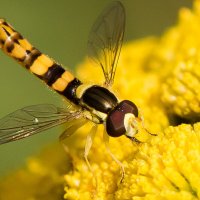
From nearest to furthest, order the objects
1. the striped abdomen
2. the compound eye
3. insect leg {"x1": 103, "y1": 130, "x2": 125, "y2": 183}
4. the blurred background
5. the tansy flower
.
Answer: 1. the tansy flower
2. insect leg {"x1": 103, "y1": 130, "x2": 125, "y2": 183}
3. the compound eye
4. the striped abdomen
5. the blurred background

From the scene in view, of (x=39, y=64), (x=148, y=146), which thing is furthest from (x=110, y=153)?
(x=39, y=64)

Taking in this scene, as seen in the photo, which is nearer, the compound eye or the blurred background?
the compound eye

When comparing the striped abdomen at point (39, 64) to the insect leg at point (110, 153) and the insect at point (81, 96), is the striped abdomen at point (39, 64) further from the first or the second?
the insect leg at point (110, 153)

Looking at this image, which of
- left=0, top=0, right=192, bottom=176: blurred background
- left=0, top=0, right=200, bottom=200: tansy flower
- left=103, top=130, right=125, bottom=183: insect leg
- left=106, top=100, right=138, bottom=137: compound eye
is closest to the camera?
left=0, top=0, right=200, bottom=200: tansy flower

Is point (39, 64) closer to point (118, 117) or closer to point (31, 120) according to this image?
point (31, 120)

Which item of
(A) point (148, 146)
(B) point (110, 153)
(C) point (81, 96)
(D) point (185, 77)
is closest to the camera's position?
(A) point (148, 146)

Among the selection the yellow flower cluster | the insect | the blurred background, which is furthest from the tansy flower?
the blurred background

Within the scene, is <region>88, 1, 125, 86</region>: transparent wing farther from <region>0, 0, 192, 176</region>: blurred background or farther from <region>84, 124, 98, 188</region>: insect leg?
<region>0, 0, 192, 176</region>: blurred background

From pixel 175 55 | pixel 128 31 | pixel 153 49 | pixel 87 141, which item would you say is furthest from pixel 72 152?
pixel 128 31
